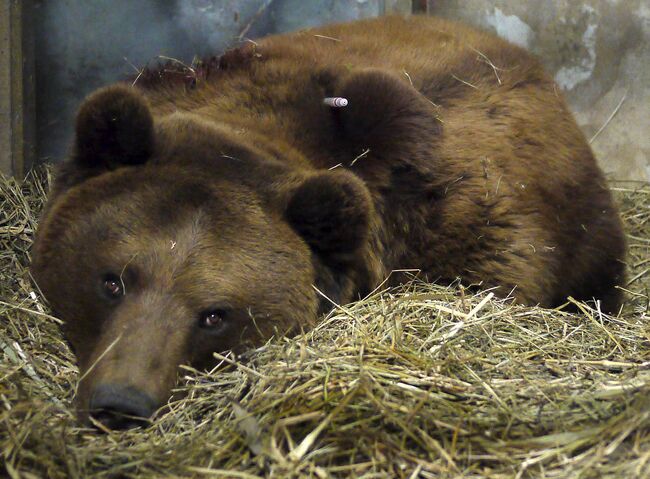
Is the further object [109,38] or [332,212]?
[109,38]

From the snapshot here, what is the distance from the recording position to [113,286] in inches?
172

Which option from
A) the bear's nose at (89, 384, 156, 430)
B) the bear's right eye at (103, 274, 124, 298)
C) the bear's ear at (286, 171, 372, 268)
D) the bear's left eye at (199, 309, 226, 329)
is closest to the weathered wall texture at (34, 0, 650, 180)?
the bear's ear at (286, 171, 372, 268)

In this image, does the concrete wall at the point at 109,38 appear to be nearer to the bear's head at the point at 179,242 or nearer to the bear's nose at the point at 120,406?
the bear's head at the point at 179,242

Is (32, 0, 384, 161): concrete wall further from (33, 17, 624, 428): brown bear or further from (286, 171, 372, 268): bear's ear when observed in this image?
(286, 171, 372, 268): bear's ear

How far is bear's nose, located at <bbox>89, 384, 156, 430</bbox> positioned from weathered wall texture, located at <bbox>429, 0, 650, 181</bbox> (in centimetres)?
523

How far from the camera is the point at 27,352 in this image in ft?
14.8

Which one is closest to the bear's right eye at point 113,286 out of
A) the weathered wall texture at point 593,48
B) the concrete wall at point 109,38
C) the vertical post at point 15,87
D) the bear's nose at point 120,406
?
the bear's nose at point 120,406

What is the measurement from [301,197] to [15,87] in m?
3.08

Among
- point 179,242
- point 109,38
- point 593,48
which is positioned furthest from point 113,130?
point 593,48

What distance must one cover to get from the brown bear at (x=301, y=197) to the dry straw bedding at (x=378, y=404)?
18 centimetres

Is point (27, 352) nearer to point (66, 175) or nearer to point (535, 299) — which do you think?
point (66, 175)

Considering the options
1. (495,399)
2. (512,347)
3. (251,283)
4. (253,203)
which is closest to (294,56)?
(253,203)

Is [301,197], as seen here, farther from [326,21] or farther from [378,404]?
[326,21]

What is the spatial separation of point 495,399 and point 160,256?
153 centimetres
